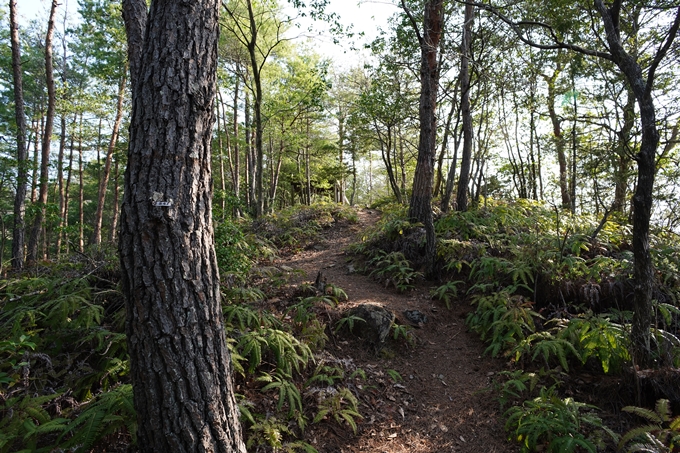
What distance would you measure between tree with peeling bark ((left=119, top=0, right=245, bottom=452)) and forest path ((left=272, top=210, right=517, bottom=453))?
5.41 ft

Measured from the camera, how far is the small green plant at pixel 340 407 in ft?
11.7

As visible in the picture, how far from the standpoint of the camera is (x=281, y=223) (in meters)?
13.0

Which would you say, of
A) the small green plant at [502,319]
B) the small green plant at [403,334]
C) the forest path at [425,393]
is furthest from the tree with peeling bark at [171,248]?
the small green plant at [502,319]

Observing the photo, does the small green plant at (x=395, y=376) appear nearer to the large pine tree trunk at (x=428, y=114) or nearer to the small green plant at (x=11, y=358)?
the large pine tree trunk at (x=428, y=114)

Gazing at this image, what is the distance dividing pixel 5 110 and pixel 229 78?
1136cm

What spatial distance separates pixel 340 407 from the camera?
3768mm

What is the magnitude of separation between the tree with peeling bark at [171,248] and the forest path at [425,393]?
1647mm

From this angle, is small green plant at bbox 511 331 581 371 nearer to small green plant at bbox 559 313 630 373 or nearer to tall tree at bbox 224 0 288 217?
small green plant at bbox 559 313 630 373

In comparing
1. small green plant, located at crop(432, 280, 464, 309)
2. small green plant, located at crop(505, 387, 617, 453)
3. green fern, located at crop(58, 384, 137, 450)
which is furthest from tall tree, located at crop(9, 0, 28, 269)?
small green plant, located at crop(505, 387, 617, 453)

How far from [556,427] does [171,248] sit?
374 cm

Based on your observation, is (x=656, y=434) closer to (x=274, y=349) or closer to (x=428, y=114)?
(x=274, y=349)

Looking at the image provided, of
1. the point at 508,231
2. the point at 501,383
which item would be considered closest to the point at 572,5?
the point at 508,231

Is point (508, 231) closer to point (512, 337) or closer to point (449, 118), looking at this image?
point (512, 337)

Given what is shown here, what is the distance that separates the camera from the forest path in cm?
363
